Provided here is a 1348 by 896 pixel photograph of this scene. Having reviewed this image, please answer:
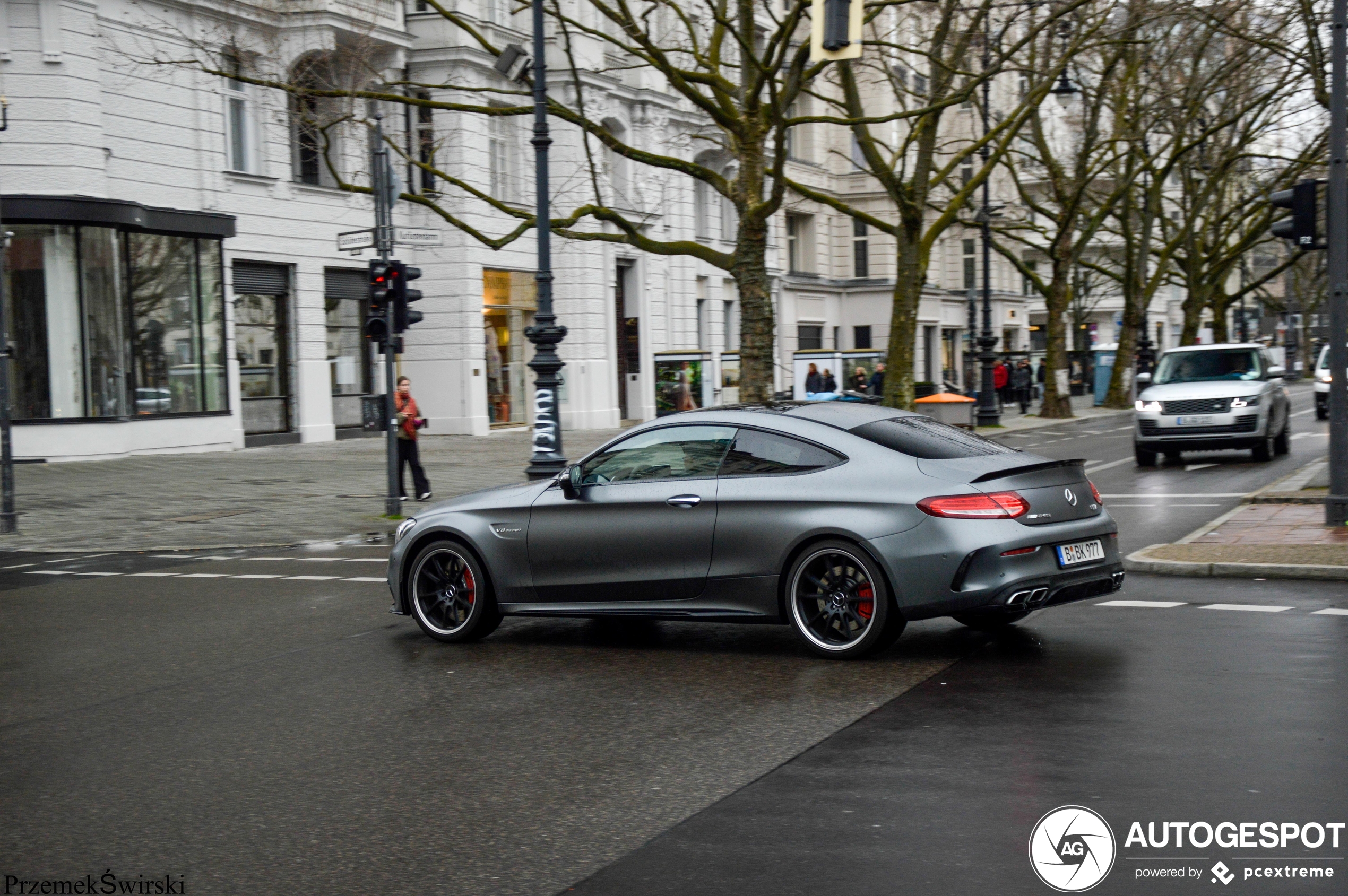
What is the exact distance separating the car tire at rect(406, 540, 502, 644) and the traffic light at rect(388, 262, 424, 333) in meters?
8.15

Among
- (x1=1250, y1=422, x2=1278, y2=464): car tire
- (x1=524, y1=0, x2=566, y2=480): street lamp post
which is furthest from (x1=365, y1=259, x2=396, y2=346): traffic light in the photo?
(x1=1250, y1=422, x2=1278, y2=464): car tire

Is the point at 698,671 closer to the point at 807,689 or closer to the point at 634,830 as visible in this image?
the point at 807,689

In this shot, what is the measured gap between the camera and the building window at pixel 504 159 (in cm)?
3556

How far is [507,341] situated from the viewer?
36.7 m

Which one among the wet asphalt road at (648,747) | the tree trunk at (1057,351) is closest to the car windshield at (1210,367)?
the wet asphalt road at (648,747)

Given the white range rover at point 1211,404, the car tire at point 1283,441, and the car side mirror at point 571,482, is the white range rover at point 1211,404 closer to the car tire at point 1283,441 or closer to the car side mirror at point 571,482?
the car tire at point 1283,441

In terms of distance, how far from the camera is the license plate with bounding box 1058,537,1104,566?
792 centimetres

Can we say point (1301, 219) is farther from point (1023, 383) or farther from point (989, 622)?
point (1023, 383)

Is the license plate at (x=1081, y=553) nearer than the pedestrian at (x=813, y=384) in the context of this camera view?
Yes

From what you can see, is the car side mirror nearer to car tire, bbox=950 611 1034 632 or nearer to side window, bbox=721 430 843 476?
side window, bbox=721 430 843 476

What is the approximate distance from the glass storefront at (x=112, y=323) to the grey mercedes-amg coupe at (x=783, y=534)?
18.2 meters

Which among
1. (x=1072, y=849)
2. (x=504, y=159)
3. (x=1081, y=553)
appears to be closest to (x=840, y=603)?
(x=1081, y=553)

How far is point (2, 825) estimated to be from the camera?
5.45 metres

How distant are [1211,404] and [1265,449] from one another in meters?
1.34
